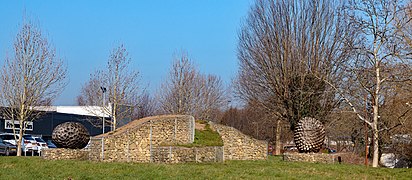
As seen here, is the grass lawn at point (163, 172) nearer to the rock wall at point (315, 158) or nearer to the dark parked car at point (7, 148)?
the rock wall at point (315, 158)

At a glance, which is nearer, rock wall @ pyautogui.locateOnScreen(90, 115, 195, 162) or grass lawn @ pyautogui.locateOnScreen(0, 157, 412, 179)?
grass lawn @ pyautogui.locateOnScreen(0, 157, 412, 179)

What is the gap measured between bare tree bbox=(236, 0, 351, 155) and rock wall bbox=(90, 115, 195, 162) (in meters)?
12.6

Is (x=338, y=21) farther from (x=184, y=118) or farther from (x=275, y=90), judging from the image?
(x=184, y=118)

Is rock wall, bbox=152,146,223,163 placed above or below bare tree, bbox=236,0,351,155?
below

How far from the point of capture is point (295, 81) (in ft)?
129

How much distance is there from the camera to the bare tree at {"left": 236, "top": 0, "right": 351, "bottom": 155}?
38.8 metres

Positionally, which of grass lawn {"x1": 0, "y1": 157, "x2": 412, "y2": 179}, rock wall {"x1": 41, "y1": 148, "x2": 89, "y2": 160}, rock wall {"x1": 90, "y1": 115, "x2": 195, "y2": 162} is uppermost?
rock wall {"x1": 90, "y1": 115, "x2": 195, "y2": 162}

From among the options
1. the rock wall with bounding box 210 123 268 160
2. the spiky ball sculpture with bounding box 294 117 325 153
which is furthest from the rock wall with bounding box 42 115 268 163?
the spiky ball sculpture with bounding box 294 117 325 153

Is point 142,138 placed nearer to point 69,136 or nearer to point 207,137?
point 69,136

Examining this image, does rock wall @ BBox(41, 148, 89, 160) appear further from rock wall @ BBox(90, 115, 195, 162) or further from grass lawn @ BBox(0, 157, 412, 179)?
grass lawn @ BBox(0, 157, 412, 179)

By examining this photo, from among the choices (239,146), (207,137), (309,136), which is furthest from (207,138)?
(309,136)

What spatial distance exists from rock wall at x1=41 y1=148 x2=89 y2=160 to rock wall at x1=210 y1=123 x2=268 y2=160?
794cm

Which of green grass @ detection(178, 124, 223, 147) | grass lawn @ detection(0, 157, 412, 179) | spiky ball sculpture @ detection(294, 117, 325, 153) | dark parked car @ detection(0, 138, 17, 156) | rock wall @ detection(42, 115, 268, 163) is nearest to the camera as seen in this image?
grass lawn @ detection(0, 157, 412, 179)

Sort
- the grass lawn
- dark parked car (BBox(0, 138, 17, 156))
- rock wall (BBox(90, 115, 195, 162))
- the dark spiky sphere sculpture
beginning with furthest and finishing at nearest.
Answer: dark parked car (BBox(0, 138, 17, 156)) → the dark spiky sphere sculpture → rock wall (BBox(90, 115, 195, 162)) → the grass lawn
